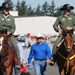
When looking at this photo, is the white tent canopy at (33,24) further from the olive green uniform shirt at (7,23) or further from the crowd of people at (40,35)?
the olive green uniform shirt at (7,23)

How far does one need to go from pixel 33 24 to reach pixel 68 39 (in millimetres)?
76949

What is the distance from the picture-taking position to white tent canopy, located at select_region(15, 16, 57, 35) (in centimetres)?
8631

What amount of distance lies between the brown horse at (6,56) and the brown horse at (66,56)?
166 cm

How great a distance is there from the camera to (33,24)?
8825cm

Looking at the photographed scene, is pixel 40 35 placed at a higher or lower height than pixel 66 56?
higher

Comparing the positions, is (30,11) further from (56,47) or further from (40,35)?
(56,47)

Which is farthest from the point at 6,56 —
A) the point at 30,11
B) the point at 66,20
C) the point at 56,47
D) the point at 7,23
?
the point at 30,11

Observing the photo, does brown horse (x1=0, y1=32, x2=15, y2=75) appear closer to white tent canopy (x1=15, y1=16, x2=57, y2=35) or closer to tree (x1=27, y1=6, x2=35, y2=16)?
white tent canopy (x1=15, y1=16, x2=57, y2=35)

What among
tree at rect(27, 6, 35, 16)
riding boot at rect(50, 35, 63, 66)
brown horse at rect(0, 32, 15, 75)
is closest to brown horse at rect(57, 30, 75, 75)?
riding boot at rect(50, 35, 63, 66)

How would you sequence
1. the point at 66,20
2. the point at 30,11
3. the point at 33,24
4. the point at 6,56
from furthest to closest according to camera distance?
the point at 30,11, the point at 33,24, the point at 66,20, the point at 6,56

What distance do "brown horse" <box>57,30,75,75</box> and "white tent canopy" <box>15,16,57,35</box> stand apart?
73.5 metres

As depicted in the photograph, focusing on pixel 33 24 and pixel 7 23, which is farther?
pixel 33 24

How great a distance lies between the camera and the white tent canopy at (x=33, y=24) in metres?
86.3

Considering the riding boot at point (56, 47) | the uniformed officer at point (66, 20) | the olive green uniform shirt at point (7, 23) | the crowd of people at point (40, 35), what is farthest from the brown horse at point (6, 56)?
the uniformed officer at point (66, 20)
